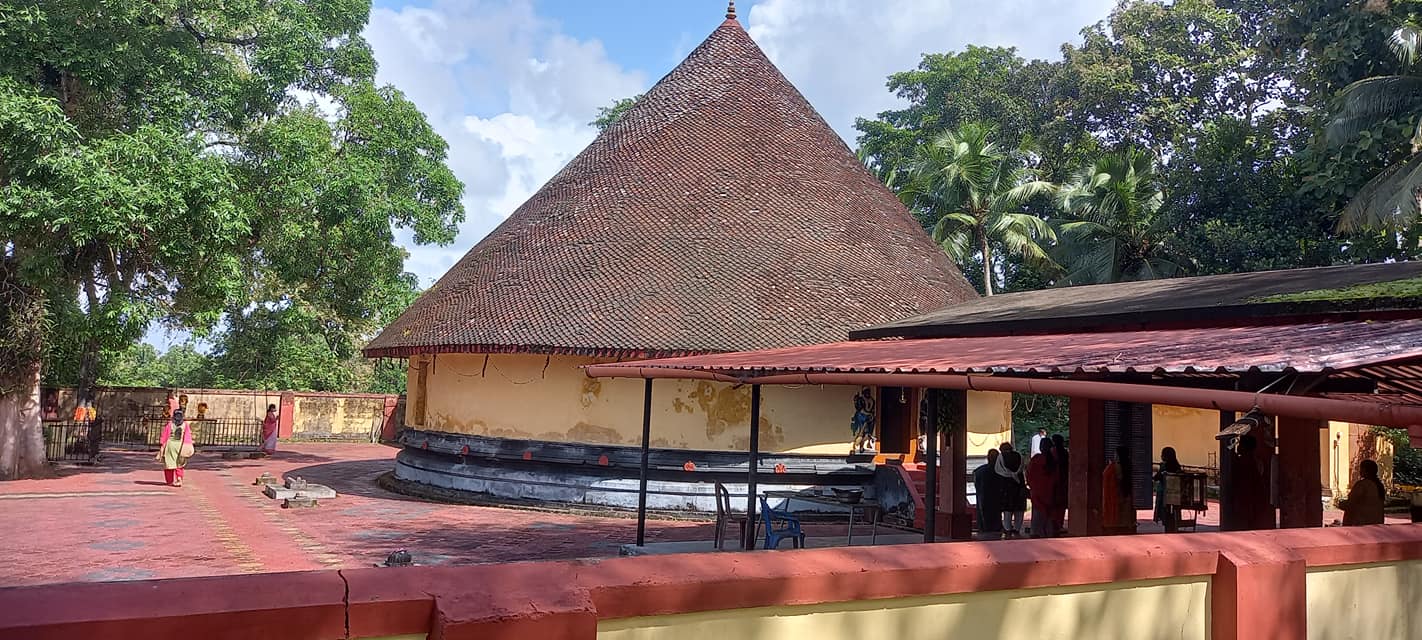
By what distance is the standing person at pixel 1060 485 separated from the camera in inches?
521

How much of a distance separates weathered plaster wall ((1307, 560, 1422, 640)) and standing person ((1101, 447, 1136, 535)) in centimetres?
707

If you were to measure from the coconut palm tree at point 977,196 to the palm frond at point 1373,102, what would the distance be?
1073 cm

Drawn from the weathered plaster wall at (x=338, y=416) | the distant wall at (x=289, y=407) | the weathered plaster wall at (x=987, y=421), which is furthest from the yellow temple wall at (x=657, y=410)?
the weathered plaster wall at (x=338, y=416)

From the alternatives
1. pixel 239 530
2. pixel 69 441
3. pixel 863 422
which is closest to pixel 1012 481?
pixel 863 422

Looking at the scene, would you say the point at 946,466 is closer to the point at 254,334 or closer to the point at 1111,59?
the point at 254,334

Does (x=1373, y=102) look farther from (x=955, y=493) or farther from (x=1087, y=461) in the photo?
(x=955, y=493)

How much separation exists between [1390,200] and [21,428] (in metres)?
27.9

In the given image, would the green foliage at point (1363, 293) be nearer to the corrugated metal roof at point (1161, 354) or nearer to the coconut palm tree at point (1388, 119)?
the corrugated metal roof at point (1161, 354)

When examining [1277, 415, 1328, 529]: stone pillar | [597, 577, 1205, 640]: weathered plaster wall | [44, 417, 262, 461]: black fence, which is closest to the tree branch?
[44, 417, 262, 461]: black fence

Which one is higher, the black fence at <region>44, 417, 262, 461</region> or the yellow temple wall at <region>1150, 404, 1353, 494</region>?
the yellow temple wall at <region>1150, 404, 1353, 494</region>

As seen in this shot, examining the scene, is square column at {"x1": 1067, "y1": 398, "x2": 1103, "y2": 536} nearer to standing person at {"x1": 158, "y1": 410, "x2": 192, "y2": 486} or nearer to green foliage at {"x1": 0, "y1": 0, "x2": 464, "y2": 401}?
green foliage at {"x1": 0, "y1": 0, "x2": 464, "y2": 401}

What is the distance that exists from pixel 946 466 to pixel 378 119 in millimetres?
18119

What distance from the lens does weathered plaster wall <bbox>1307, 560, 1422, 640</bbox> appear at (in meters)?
5.15

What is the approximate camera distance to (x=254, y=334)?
112ft
